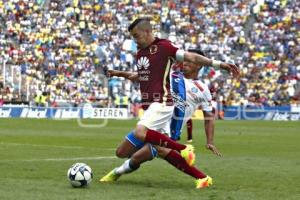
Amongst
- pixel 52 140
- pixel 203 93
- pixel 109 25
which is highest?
pixel 109 25

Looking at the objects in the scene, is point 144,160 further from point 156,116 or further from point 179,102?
point 179,102

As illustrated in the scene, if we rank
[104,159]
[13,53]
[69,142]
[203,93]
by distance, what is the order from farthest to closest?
[13,53]
[69,142]
[104,159]
[203,93]

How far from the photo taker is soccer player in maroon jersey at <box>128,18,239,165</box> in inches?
438

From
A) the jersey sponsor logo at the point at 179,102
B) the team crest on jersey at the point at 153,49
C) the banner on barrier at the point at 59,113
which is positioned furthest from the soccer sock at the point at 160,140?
the banner on barrier at the point at 59,113

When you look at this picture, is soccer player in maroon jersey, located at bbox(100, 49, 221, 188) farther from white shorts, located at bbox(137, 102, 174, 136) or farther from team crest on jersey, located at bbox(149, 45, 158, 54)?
team crest on jersey, located at bbox(149, 45, 158, 54)

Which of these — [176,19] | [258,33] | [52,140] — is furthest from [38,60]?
[52,140]

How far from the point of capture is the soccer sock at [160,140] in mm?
11086

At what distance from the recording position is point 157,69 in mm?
11344

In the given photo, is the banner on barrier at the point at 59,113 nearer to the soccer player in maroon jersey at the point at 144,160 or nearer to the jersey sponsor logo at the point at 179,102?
the jersey sponsor logo at the point at 179,102

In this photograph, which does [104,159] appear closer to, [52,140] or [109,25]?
[52,140]

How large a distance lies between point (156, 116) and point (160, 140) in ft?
1.20

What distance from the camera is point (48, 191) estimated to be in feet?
33.7

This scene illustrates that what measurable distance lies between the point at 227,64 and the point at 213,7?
153ft

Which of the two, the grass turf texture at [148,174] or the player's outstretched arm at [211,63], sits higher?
the player's outstretched arm at [211,63]
